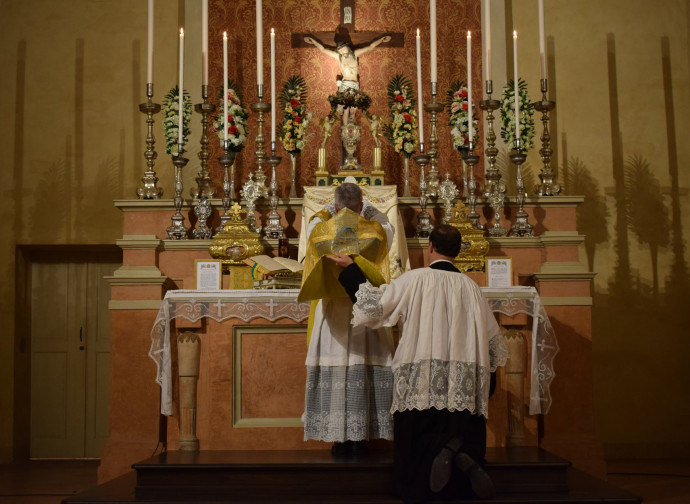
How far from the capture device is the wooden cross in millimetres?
8141

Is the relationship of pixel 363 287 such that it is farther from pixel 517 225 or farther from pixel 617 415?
pixel 617 415

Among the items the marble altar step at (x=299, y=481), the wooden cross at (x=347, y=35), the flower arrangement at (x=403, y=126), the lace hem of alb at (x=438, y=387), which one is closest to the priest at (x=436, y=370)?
the lace hem of alb at (x=438, y=387)

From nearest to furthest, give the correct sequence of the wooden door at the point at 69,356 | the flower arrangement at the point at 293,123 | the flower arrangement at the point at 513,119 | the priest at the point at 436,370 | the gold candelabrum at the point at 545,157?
1. the priest at the point at 436,370
2. the gold candelabrum at the point at 545,157
3. the flower arrangement at the point at 513,119
4. the flower arrangement at the point at 293,123
5. the wooden door at the point at 69,356

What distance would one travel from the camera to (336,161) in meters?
8.70

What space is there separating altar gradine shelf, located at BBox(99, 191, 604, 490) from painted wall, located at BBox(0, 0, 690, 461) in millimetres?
1685

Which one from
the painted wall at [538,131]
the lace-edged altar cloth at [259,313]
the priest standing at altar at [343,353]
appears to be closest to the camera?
the priest standing at altar at [343,353]

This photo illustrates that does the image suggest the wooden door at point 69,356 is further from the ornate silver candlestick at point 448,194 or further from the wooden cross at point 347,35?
the ornate silver candlestick at point 448,194

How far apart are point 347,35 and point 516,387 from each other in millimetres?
3702

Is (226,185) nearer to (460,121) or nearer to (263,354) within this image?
(263,354)

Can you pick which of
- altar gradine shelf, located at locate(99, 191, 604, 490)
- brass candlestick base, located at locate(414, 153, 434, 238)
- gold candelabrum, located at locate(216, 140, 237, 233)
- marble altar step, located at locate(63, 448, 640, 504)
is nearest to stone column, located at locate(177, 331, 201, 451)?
altar gradine shelf, located at locate(99, 191, 604, 490)

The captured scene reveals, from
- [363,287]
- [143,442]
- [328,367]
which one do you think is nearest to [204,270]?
[143,442]

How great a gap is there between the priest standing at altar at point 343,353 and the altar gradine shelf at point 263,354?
2.14ft

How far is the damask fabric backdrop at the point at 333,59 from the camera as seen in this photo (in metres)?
8.66

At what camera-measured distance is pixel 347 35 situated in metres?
8.06
